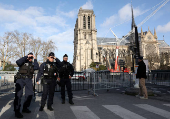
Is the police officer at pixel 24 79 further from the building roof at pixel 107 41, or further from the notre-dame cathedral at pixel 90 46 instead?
the building roof at pixel 107 41

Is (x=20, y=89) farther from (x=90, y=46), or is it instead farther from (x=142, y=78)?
(x=90, y=46)

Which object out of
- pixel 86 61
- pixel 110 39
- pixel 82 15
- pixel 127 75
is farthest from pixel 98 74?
pixel 110 39

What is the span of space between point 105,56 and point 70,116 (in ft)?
266

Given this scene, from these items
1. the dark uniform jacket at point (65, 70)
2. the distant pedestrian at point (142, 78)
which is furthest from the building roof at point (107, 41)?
the dark uniform jacket at point (65, 70)

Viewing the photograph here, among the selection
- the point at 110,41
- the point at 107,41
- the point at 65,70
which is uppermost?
the point at 110,41

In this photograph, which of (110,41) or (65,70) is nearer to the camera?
(65,70)

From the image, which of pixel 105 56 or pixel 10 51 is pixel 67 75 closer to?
pixel 10 51

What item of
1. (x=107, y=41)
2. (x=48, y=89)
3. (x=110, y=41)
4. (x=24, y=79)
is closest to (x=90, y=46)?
(x=107, y=41)

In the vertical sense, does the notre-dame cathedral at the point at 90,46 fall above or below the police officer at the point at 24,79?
above

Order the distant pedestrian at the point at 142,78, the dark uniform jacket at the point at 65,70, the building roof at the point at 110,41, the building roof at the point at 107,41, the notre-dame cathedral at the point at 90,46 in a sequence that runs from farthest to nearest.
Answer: the building roof at the point at 107,41 < the building roof at the point at 110,41 < the notre-dame cathedral at the point at 90,46 < the distant pedestrian at the point at 142,78 < the dark uniform jacket at the point at 65,70

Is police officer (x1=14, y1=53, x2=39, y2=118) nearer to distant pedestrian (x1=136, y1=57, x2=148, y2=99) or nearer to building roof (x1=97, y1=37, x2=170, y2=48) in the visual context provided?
distant pedestrian (x1=136, y1=57, x2=148, y2=99)

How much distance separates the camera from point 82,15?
79875 mm

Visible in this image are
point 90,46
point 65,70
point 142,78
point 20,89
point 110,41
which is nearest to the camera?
point 20,89

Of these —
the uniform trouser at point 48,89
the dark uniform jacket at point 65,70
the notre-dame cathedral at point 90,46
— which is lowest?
the uniform trouser at point 48,89
